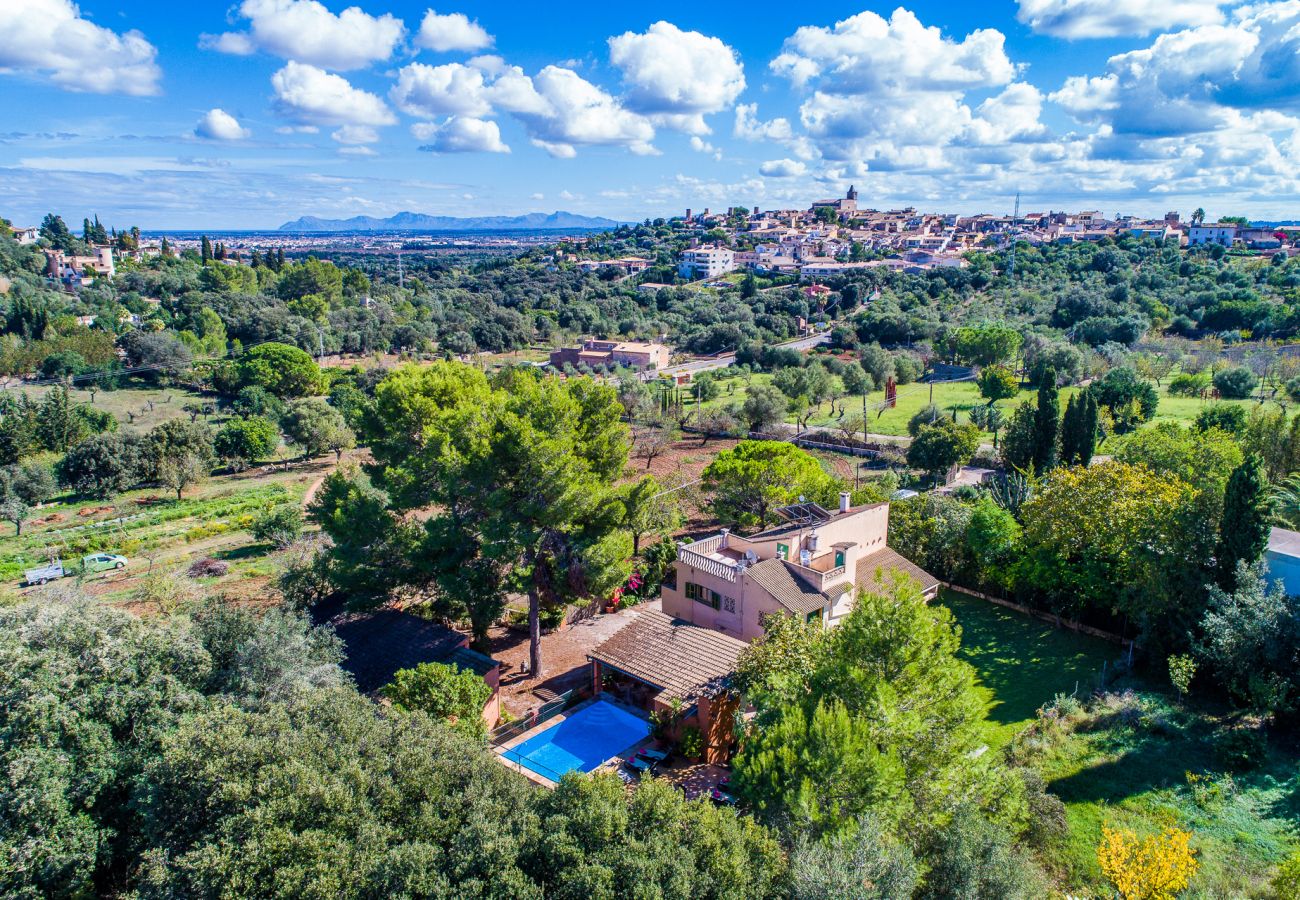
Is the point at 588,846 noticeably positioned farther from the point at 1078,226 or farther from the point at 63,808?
the point at 1078,226

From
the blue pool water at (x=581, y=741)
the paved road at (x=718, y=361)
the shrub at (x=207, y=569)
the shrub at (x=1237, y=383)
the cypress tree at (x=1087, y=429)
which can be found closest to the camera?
the blue pool water at (x=581, y=741)

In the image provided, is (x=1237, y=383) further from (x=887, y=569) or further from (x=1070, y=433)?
(x=887, y=569)

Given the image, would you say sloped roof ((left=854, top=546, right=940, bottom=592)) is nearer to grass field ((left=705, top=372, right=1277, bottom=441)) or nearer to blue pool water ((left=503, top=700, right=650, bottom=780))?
blue pool water ((left=503, top=700, right=650, bottom=780))

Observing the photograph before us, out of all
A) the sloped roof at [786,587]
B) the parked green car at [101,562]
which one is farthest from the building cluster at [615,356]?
the sloped roof at [786,587]

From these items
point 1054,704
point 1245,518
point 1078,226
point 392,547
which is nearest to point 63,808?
point 392,547

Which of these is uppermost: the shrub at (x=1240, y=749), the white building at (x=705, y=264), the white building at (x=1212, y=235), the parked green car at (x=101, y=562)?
the white building at (x=1212, y=235)

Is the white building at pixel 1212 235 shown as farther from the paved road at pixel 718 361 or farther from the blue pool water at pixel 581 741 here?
the blue pool water at pixel 581 741

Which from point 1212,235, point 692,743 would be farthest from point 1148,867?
point 1212,235
